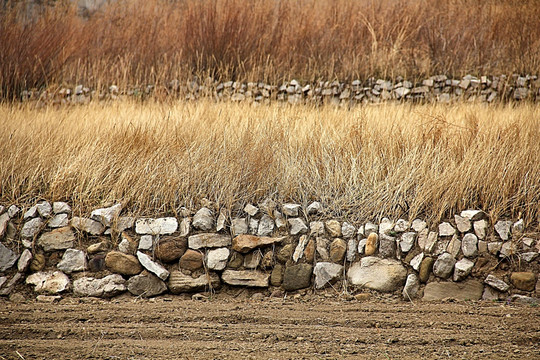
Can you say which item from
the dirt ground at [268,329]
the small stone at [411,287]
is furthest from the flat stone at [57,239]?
the small stone at [411,287]

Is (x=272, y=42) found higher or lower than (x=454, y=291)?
higher

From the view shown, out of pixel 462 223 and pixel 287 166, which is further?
pixel 287 166

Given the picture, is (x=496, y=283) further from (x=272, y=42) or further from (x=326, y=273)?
(x=272, y=42)

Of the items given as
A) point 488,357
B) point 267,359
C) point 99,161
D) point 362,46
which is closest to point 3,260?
point 99,161

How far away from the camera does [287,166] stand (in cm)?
401

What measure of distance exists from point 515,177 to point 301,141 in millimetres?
1814

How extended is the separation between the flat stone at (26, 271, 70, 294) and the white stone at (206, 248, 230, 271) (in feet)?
3.48

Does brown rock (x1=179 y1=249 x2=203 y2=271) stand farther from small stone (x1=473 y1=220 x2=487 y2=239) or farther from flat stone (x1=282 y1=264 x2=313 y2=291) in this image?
small stone (x1=473 y1=220 x2=487 y2=239)

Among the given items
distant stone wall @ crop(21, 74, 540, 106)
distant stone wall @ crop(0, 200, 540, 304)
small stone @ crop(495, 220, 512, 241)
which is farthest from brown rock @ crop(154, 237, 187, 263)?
distant stone wall @ crop(21, 74, 540, 106)

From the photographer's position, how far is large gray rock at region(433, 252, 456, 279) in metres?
3.43

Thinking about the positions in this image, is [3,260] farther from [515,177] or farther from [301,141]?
[515,177]

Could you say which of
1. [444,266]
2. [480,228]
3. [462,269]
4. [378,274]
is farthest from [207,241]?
[480,228]

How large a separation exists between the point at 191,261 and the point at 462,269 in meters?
1.98

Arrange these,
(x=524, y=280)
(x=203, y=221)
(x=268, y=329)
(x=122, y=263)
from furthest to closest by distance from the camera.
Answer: (x=203, y=221), (x=122, y=263), (x=524, y=280), (x=268, y=329)
